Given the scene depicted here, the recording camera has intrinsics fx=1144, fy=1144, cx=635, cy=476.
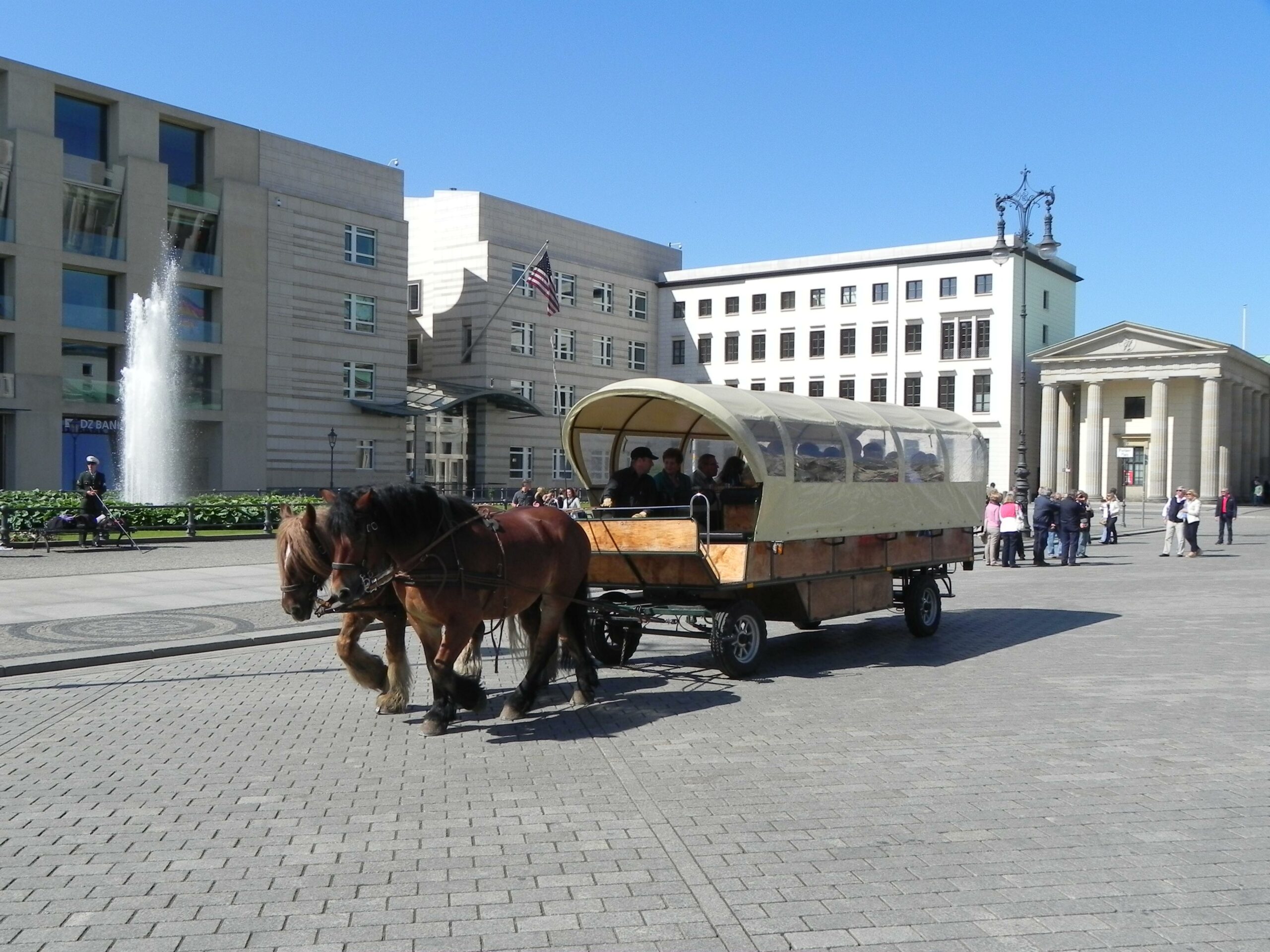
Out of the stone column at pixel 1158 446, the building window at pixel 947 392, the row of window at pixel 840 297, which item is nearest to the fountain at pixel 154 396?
the row of window at pixel 840 297

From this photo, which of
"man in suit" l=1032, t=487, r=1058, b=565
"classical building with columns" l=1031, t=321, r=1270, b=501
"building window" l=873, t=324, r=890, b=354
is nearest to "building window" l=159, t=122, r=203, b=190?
"man in suit" l=1032, t=487, r=1058, b=565

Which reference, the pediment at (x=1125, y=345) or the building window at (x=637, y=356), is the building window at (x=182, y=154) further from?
the pediment at (x=1125, y=345)

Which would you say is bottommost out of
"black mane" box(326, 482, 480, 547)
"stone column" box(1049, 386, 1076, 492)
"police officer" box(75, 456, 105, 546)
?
"police officer" box(75, 456, 105, 546)

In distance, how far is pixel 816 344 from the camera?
257ft

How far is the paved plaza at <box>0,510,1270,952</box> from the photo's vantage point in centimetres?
486

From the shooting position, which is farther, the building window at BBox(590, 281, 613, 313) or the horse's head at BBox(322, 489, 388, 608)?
the building window at BBox(590, 281, 613, 313)

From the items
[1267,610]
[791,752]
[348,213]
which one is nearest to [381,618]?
[791,752]

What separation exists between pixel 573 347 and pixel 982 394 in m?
26.2

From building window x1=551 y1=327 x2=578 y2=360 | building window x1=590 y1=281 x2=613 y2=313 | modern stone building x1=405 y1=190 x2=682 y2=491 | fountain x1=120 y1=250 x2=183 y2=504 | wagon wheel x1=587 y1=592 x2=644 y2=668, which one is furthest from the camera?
building window x1=590 y1=281 x2=613 y2=313

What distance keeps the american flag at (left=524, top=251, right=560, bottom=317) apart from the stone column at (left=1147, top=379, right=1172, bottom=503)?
43.3 metres

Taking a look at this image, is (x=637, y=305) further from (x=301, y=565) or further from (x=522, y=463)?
(x=301, y=565)

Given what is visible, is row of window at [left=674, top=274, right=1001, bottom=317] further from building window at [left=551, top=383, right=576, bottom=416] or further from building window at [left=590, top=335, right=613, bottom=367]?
building window at [left=551, top=383, right=576, bottom=416]

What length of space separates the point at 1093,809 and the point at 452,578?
4684mm

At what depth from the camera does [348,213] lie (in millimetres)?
57594
